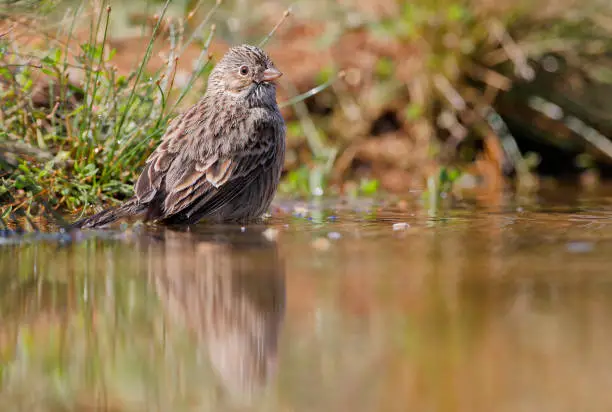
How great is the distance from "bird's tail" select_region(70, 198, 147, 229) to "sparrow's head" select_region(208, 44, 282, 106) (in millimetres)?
1218

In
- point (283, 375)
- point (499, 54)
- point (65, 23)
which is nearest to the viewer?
point (283, 375)

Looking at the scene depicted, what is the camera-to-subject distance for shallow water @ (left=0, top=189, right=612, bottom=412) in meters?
2.63

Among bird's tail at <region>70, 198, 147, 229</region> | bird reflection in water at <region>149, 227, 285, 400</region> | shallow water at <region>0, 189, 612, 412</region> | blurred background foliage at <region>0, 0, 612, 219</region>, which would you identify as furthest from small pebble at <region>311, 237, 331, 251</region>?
blurred background foliage at <region>0, 0, 612, 219</region>

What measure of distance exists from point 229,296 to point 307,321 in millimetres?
464

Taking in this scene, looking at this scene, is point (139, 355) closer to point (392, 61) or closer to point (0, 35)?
point (0, 35)

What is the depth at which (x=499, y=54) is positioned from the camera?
9.21 m

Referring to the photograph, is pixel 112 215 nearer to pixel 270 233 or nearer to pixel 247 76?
pixel 270 233

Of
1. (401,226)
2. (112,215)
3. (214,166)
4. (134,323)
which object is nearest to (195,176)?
(214,166)

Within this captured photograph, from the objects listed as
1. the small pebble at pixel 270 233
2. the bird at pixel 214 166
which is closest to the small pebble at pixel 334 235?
the small pebble at pixel 270 233

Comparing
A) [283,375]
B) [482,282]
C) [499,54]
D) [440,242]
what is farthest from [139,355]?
[499,54]

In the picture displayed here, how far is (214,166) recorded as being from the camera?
19.0ft

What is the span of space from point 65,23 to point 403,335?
3.44 m

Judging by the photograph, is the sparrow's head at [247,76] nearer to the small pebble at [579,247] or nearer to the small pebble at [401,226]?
the small pebble at [401,226]

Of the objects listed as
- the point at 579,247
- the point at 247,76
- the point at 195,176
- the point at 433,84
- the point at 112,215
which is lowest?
the point at 579,247
